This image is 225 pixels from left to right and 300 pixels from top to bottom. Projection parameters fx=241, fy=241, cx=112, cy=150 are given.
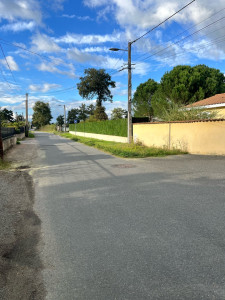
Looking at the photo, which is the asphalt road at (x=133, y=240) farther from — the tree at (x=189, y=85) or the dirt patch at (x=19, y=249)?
the tree at (x=189, y=85)

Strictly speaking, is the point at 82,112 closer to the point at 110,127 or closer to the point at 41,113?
the point at 41,113

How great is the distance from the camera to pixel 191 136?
45.5 ft

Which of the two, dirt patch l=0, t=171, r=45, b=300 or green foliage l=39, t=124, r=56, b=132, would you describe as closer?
dirt patch l=0, t=171, r=45, b=300

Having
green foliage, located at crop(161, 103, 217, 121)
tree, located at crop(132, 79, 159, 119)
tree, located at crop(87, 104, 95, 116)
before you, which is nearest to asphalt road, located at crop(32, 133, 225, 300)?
green foliage, located at crop(161, 103, 217, 121)

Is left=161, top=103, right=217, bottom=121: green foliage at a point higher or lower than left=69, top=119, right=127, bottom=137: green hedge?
higher

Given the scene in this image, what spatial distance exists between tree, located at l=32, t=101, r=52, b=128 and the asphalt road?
4257 inches

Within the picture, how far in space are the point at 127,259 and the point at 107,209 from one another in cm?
191

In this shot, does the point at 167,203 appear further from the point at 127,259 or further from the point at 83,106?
the point at 83,106

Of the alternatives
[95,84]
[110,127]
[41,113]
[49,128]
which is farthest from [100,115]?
[41,113]

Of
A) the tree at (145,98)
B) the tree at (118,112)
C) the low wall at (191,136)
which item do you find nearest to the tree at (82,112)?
the tree at (118,112)

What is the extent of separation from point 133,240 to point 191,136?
1141 cm

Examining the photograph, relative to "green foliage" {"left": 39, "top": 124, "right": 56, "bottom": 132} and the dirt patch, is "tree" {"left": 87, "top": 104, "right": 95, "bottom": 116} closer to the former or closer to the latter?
"green foliage" {"left": 39, "top": 124, "right": 56, "bottom": 132}

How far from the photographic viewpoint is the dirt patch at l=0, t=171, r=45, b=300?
2475mm

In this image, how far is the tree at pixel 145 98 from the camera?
47.6m
